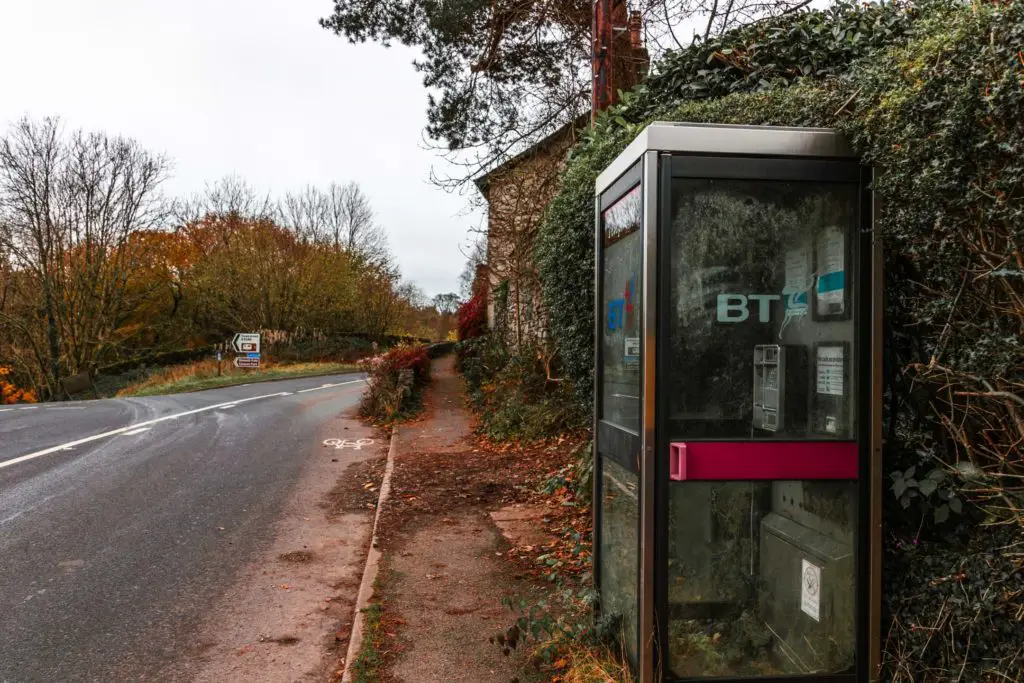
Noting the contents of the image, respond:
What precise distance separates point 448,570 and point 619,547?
7.52 feet

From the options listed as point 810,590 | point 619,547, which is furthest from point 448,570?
point 810,590

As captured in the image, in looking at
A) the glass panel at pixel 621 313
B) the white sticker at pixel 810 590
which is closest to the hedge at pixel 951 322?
the white sticker at pixel 810 590

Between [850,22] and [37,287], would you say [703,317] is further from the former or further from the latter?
[37,287]

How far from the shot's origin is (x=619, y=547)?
3730 millimetres

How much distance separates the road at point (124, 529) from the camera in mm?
4488

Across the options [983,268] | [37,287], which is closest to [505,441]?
[983,268]

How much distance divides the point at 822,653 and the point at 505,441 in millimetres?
8248

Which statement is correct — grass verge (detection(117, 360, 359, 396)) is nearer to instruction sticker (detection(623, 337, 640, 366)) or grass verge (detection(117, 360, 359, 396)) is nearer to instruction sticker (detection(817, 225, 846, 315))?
instruction sticker (detection(623, 337, 640, 366))

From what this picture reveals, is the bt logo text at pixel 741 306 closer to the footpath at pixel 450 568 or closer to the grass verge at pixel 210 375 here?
the footpath at pixel 450 568

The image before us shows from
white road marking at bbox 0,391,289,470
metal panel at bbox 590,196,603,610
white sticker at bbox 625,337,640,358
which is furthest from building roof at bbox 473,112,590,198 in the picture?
white sticker at bbox 625,337,640,358

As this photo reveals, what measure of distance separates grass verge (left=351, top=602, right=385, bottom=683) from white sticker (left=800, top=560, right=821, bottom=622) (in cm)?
206

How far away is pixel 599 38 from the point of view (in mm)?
8953

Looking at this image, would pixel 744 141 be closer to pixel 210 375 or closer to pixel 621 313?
pixel 621 313

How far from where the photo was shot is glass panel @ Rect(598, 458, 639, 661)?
3463 millimetres
